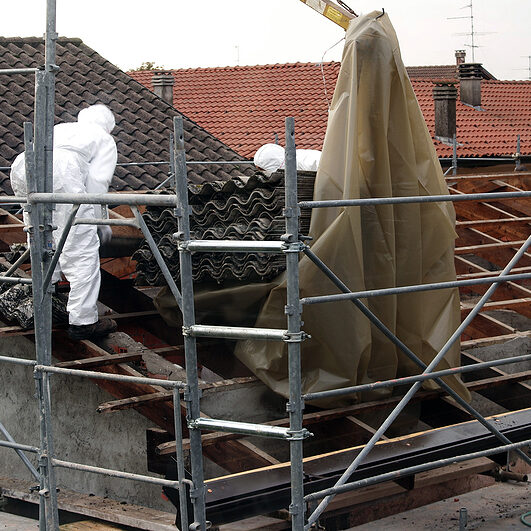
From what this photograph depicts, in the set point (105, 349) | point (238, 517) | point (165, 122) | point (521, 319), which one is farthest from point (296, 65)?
point (238, 517)

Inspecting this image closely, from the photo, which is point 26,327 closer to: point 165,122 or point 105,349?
point 105,349

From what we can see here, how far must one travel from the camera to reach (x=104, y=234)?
707cm

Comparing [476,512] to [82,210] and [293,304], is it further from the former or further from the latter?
[82,210]

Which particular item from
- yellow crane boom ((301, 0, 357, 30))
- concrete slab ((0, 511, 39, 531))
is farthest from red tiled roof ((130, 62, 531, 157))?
concrete slab ((0, 511, 39, 531))

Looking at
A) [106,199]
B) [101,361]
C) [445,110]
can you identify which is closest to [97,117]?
[101,361]

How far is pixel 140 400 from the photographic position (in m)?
5.66

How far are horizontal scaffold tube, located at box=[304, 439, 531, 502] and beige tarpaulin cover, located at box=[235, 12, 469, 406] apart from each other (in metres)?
0.75

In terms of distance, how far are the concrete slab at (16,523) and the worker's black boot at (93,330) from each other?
126 cm

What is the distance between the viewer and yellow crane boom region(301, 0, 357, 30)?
1089 centimetres

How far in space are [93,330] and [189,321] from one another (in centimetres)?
230

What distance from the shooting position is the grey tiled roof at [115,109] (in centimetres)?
1149

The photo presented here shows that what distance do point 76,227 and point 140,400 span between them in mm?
1382

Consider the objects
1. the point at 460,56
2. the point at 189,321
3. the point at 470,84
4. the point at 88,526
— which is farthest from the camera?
the point at 460,56

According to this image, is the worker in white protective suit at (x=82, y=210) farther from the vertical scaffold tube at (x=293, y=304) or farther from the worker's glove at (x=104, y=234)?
the vertical scaffold tube at (x=293, y=304)
